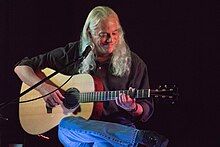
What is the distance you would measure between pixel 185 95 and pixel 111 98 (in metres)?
0.52

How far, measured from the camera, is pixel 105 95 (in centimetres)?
280

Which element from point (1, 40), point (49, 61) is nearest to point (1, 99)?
point (1, 40)

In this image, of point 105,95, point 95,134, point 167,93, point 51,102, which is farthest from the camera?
point 51,102

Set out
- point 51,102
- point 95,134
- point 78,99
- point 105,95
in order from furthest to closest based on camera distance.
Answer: point 51,102, point 78,99, point 105,95, point 95,134

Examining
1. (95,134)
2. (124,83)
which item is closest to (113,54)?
(124,83)

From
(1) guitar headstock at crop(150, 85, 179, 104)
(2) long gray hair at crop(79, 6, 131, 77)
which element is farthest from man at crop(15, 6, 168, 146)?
(1) guitar headstock at crop(150, 85, 179, 104)

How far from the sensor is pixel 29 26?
3.63 meters

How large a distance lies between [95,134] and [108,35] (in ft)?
2.49

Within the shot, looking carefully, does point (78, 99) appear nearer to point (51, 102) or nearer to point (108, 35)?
point (51, 102)

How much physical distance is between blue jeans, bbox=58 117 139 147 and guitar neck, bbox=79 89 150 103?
10.3 inches

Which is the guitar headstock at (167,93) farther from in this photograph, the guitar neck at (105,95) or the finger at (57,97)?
the finger at (57,97)

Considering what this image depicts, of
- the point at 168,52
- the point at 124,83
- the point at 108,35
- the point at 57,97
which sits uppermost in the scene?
the point at 108,35

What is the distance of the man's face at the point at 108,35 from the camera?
2.93 meters

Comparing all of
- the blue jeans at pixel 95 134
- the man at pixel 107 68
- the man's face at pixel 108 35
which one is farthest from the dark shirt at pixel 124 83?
the blue jeans at pixel 95 134
